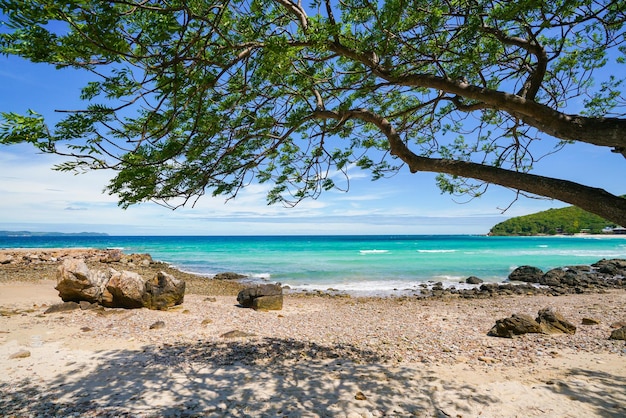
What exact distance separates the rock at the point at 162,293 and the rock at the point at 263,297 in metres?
2.04

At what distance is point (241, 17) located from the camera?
3816mm

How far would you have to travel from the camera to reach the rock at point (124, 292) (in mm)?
10013

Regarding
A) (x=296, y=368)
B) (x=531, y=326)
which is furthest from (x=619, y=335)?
(x=296, y=368)

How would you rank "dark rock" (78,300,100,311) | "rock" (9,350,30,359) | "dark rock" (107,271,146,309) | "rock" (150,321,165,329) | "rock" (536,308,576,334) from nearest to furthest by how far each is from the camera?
"rock" (9,350,30,359) → "rock" (536,308,576,334) → "rock" (150,321,165,329) → "dark rock" (78,300,100,311) → "dark rock" (107,271,146,309)

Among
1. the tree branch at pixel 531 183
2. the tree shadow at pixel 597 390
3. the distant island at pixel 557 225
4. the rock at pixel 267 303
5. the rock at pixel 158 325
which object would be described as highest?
the distant island at pixel 557 225

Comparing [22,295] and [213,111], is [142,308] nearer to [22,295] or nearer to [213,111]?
[22,295]

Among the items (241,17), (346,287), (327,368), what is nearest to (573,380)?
(327,368)

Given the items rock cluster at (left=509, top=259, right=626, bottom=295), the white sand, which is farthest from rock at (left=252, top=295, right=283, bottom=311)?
rock cluster at (left=509, top=259, right=626, bottom=295)

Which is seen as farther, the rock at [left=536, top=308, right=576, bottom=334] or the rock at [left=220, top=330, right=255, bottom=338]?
the rock at [left=536, top=308, right=576, bottom=334]

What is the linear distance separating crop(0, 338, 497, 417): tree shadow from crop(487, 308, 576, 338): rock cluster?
337 cm

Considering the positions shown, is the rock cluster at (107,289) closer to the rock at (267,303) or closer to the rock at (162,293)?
the rock at (162,293)

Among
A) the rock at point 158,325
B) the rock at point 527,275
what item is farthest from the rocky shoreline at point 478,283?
the rock at point 158,325

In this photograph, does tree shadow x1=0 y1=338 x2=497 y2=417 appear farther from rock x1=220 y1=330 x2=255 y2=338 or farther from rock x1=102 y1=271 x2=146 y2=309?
rock x1=102 y1=271 x2=146 y2=309

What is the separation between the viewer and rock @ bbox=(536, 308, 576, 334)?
8164mm
